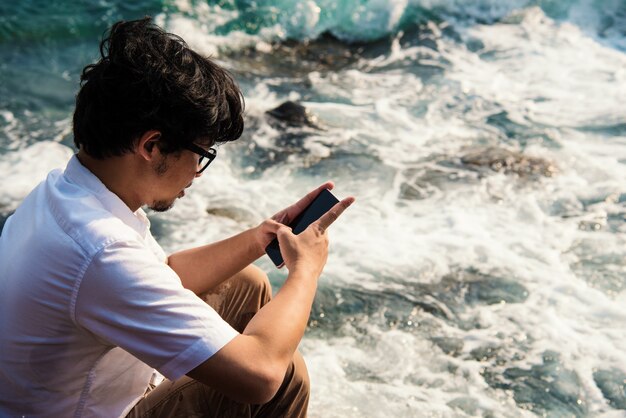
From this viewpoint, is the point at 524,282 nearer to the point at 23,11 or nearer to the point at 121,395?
the point at 121,395

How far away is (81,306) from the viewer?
1866 mm

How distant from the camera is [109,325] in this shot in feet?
6.09

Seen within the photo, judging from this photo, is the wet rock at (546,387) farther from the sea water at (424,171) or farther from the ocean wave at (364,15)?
the ocean wave at (364,15)

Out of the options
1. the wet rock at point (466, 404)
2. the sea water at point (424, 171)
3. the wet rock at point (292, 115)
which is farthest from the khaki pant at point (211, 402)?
the wet rock at point (292, 115)

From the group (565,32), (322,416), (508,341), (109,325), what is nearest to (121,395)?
(109,325)

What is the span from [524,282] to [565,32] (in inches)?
245

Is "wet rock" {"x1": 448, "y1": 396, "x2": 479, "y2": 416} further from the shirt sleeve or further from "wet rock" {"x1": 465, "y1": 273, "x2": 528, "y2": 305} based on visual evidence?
the shirt sleeve

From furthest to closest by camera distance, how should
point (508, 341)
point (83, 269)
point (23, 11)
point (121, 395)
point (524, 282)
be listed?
point (23, 11), point (524, 282), point (508, 341), point (121, 395), point (83, 269)

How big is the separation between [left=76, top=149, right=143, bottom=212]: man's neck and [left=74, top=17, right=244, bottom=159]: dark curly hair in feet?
0.07

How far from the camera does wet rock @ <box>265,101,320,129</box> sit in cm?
695

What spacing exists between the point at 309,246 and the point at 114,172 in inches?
25.3

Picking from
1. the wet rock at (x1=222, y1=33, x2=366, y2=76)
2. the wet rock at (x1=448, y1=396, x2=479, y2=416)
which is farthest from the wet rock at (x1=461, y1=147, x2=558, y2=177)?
the wet rock at (x1=448, y1=396, x2=479, y2=416)

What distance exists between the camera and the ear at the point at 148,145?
78.9 inches

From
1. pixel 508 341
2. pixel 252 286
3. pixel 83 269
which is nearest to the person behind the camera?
pixel 83 269
